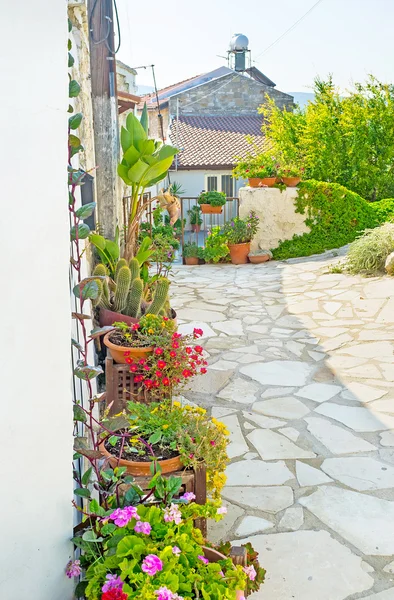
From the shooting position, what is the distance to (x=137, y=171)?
4824 millimetres

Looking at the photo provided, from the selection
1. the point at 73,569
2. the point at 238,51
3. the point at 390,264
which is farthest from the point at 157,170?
the point at 238,51

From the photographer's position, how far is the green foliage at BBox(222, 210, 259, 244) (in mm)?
11281

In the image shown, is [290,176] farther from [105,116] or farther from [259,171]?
[105,116]

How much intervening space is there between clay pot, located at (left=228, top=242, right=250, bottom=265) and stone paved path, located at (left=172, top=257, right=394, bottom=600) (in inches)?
112

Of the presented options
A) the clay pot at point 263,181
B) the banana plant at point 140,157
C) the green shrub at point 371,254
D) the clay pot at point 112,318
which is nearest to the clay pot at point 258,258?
the clay pot at point 263,181

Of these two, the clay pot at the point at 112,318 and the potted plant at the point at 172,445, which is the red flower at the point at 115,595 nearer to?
the potted plant at the point at 172,445

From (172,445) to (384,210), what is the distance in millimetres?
10951

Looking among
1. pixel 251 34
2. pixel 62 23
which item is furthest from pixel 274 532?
pixel 251 34

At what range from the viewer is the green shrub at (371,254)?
908 centimetres

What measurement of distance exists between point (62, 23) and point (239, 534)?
8.27 ft

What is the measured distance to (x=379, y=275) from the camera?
29.1ft

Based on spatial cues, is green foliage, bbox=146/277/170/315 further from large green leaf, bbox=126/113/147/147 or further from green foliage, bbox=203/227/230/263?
green foliage, bbox=203/227/230/263

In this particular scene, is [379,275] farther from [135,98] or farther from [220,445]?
[220,445]

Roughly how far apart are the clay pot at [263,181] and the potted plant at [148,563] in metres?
10.3
